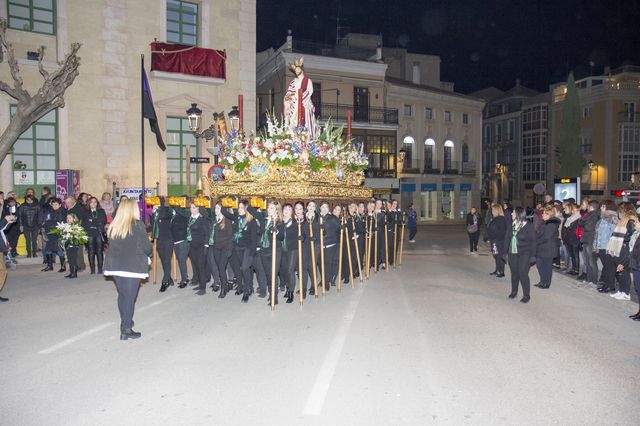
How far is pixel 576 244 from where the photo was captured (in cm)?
1355

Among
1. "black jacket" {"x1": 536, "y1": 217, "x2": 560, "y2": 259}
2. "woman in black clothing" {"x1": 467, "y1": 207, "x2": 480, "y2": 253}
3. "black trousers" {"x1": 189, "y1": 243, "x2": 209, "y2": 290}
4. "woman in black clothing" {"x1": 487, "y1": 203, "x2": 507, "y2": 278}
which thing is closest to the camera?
"black trousers" {"x1": 189, "y1": 243, "x2": 209, "y2": 290}

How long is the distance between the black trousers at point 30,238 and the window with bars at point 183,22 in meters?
9.73

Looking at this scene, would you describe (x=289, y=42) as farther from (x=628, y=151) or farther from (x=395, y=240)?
(x=628, y=151)

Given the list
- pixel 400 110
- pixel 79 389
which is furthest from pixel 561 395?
pixel 400 110

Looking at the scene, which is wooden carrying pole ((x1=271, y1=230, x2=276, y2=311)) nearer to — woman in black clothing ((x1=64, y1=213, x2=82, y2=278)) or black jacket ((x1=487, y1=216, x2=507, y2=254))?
woman in black clothing ((x1=64, y1=213, x2=82, y2=278))

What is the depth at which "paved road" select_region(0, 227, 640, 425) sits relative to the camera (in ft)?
16.0

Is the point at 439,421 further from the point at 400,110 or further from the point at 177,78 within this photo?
the point at 400,110

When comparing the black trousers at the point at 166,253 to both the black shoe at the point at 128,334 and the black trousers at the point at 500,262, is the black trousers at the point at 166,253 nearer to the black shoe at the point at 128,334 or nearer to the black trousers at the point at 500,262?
the black shoe at the point at 128,334

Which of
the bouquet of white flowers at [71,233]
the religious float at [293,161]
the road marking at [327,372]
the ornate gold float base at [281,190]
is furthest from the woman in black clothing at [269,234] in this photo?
the bouquet of white flowers at [71,233]

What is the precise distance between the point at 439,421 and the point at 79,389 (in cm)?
363

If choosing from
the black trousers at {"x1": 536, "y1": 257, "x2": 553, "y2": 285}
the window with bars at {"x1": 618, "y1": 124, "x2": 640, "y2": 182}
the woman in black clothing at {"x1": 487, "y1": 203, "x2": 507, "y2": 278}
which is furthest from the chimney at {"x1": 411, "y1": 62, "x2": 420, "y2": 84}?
the black trousers at {"x1": 536, "y1": 257, "x2": 553, "y2": 285}

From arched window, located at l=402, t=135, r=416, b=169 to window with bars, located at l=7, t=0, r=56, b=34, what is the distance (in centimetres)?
3061

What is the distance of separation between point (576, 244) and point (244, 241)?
890cm

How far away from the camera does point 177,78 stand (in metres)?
20.7
